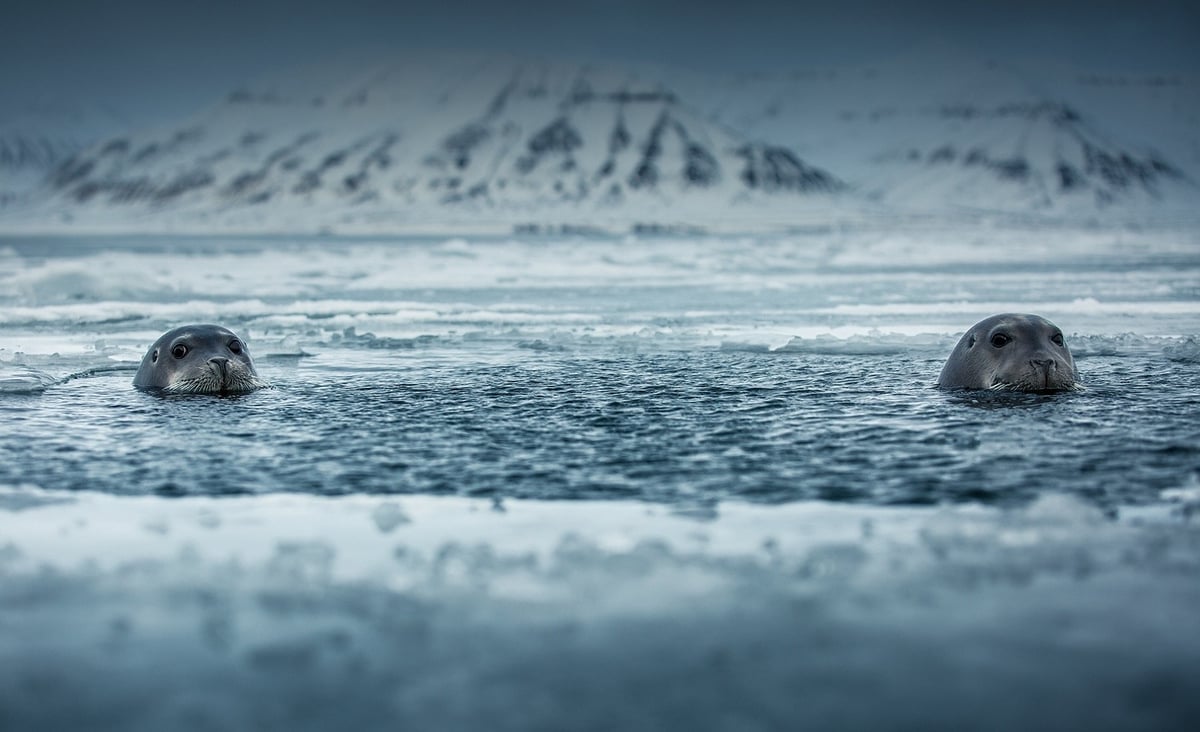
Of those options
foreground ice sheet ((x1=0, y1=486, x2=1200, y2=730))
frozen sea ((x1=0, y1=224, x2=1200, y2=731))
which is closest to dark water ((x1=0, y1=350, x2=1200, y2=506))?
frozen sea ((x1=0, y1=224, x2=1200, y2=731))

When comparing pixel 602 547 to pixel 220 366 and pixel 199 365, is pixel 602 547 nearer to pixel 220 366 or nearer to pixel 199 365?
pixel 220 366

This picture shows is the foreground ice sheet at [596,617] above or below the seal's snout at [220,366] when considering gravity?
below

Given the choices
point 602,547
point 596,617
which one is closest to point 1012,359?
point 602,547

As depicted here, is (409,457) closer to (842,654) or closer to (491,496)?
(491,496)

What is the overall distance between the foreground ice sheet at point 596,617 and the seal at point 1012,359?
11.9 ft

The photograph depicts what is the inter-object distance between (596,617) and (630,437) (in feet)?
12.0

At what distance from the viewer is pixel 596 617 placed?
4.62 metres

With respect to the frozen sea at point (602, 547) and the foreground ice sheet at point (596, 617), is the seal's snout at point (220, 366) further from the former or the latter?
the foreground ice sheet at point (596, 617)

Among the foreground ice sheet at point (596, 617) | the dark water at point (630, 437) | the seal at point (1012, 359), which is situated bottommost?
the foreground ice sheet at point (596, 617)

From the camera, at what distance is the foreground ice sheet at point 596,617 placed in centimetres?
381

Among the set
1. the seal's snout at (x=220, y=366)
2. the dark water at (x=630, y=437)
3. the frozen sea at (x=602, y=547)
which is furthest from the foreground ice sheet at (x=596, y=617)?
the seal's snout at (x=220, y=366)

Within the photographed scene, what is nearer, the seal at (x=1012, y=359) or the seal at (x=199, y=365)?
Result: the seal at (x=1012, y=359)

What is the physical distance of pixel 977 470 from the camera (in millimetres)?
7039

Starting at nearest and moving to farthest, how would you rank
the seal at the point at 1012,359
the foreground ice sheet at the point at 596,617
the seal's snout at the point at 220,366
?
the foreground ice sheet at the point at 596,617 < the seal at the point at 1012,359 < the seal's snout at the point at 220,366
